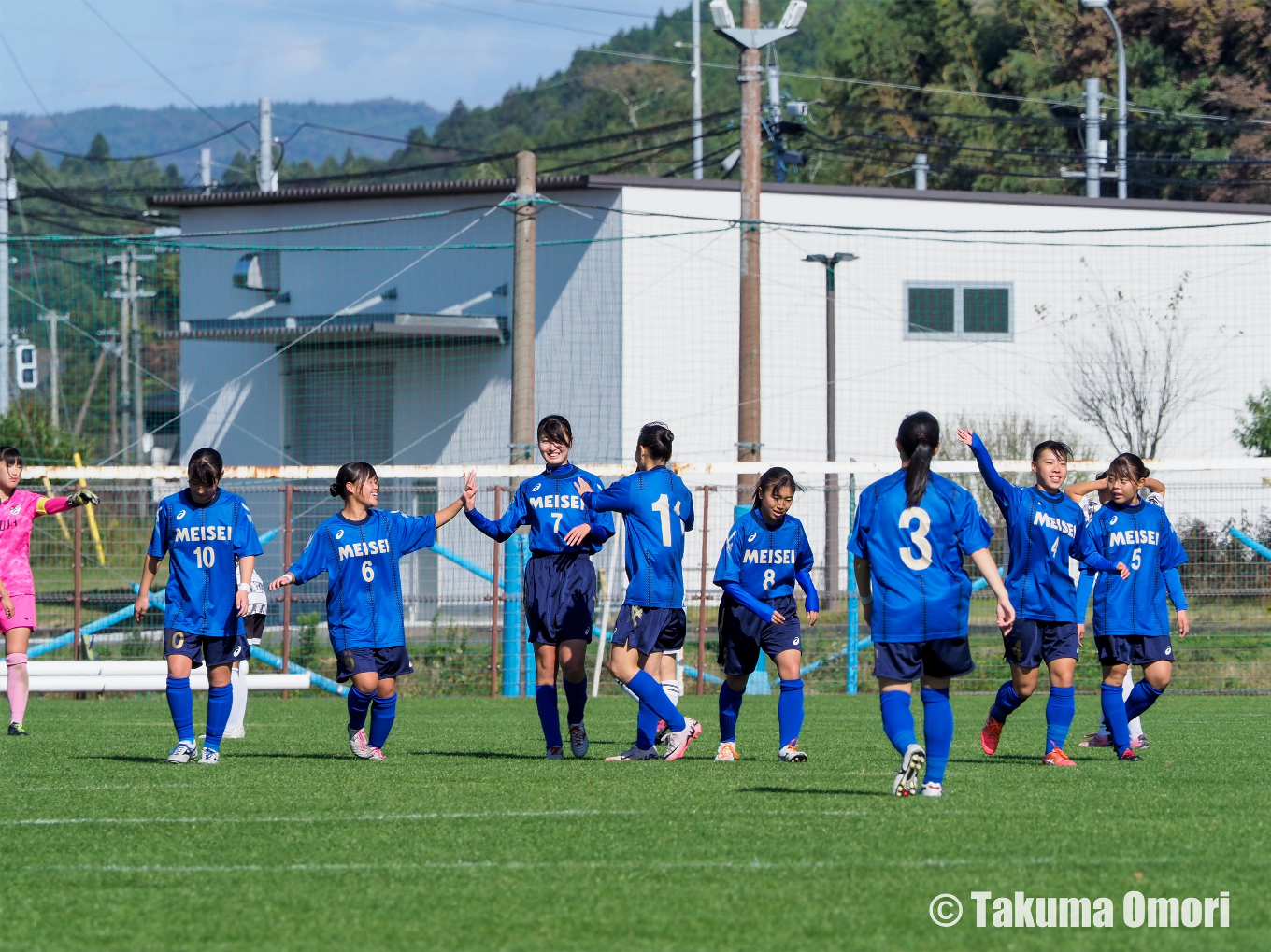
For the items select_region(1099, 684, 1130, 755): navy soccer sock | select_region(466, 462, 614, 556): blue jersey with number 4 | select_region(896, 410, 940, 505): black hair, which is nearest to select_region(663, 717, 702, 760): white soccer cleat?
select_region(466, 462, 614, 556): blue jersey with number 4

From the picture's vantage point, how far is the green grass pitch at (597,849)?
15.5 feet

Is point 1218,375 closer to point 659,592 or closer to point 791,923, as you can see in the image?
point 659,592

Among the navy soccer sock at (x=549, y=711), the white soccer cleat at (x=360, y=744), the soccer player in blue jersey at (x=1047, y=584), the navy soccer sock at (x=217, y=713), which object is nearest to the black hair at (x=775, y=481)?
the soccer player in blue jersey at (x=1047, y=584)

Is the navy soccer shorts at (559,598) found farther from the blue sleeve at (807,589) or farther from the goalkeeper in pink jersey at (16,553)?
the goalkeeper in pink jersey at (16,553)

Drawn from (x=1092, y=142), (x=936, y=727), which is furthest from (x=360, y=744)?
(x=1092, y=142)

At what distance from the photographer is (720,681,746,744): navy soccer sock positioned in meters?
9.49

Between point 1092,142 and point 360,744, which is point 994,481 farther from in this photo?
point 1092,142

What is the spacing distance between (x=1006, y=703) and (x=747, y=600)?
1.88 m

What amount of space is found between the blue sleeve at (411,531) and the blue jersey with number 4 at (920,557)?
321 cm

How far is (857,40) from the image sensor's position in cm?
6322

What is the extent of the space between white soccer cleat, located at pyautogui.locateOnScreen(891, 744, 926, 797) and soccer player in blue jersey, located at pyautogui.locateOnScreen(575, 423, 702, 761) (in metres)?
2.15

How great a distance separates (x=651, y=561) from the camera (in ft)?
30.6

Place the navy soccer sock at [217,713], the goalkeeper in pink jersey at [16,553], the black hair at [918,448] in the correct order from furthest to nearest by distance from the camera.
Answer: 1. the goalkeeper in pink jersey at [16,553]
2. the navy soccer sock at [217,713]
3. the black hair at [918,448]

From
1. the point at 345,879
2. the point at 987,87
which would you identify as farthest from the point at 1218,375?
the point at 987,87
